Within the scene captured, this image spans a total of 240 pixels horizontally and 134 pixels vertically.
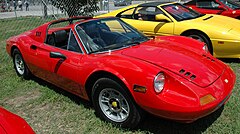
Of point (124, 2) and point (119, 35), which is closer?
point (119, 35)

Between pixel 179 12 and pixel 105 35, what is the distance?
324cm

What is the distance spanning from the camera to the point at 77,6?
31.5 ft

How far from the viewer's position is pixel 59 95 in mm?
4430

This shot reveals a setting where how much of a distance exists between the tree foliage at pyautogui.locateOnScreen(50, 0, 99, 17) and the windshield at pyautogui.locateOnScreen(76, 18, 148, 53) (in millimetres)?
5589

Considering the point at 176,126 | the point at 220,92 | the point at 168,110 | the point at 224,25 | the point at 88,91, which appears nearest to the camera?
the point at 168,110

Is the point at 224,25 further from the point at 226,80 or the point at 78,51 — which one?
the point at 78,51

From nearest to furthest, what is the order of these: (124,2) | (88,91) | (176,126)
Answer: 1. (176,126)
2. (88,91)
3. (124,2)

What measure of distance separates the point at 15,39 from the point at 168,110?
12.2ft

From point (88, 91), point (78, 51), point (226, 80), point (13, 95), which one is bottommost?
point (13, 95)

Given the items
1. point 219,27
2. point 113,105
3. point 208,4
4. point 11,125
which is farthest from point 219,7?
point 11,125

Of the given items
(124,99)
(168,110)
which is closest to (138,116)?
(124,99)

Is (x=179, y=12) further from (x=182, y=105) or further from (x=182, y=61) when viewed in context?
(x=182, y=105)

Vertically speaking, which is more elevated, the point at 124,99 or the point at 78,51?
the point at 78,51

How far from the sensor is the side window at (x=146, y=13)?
21.3 ft
